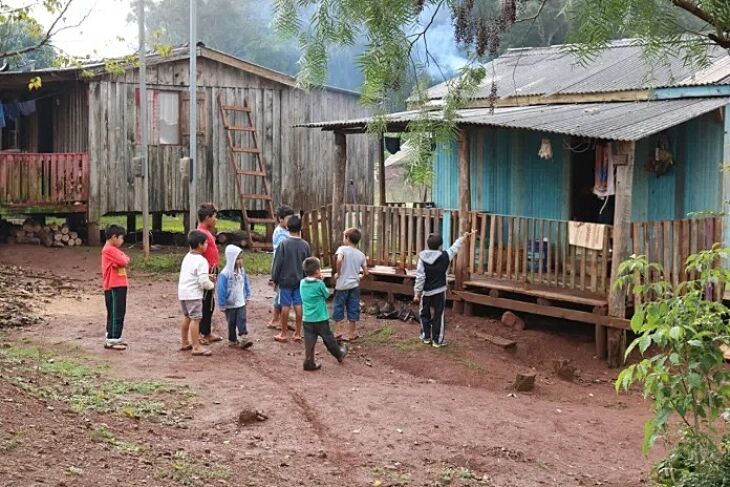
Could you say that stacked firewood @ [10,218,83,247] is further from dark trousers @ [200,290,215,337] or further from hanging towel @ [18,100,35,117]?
dark trousers @ [200,290,215,337]

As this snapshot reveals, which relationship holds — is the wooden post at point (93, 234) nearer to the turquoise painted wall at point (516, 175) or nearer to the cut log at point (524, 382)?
the turquoise painted wall at point (516, 175)

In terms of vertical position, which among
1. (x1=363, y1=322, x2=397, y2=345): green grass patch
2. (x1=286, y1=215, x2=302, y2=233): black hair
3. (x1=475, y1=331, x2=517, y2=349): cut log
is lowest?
(x1=475, y1=331, x2=517, y2=349): cut log

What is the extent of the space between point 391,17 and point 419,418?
13.3 ft

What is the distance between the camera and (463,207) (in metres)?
13.2

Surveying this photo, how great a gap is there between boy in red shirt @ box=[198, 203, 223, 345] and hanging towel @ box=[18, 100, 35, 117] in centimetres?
1147

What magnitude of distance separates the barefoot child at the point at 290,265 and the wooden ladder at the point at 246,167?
9536 mm

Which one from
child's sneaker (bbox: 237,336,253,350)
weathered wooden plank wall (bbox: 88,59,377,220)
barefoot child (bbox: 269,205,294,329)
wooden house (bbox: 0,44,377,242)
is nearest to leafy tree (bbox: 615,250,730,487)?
child's sneaker (bbox: 237,336,253,350)

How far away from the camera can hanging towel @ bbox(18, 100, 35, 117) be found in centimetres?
2080

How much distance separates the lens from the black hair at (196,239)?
→ 10312 mm

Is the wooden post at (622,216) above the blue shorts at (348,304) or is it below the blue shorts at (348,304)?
above

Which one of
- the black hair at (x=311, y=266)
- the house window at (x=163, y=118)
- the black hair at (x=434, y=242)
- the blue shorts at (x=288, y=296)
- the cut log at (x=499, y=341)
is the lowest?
the cut log at (x=499, y=341)

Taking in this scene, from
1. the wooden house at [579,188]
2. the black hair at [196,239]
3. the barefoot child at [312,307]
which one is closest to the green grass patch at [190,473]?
the barefoot child at [312,307]

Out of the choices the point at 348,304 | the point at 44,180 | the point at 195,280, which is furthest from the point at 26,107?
the point at 195,280

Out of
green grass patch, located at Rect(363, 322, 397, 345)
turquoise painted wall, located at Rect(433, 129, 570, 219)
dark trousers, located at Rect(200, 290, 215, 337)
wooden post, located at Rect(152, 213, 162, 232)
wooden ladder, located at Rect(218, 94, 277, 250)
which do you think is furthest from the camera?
wooden post, located at Rect(152, 213, 162, 232)
